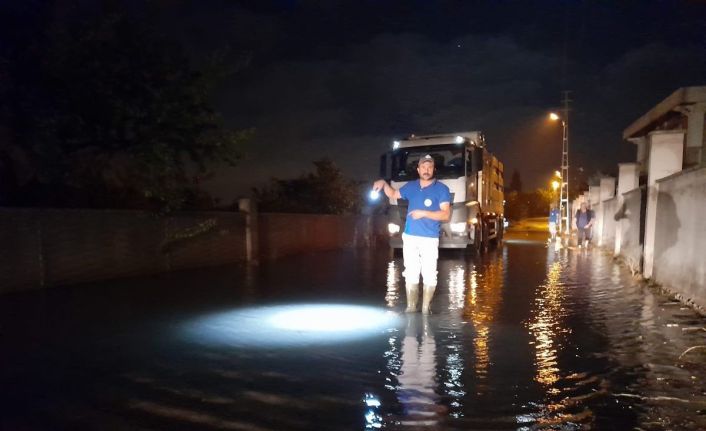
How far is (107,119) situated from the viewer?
11.5m

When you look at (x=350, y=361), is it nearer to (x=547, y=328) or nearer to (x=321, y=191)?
(x=547, y=328)

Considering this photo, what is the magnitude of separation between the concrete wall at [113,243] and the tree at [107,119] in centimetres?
85

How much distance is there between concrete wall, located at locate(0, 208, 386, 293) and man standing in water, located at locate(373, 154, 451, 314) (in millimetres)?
6645

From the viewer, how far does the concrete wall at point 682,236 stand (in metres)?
7.45

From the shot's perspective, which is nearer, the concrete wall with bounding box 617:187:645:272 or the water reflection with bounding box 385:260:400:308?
the water reflection with bounding box 385:260:400:308

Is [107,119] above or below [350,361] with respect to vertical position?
above

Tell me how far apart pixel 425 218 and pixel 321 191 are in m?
19.9

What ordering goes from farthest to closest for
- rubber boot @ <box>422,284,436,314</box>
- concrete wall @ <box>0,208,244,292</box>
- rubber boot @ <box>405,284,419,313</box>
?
concrete wall @ <box>0,208,244,292</box>
rubber boot @ <box>405,284,419,313</box>
rubber boot @ <box>422,284,436,314</box>

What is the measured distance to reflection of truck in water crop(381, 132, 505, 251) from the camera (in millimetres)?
15664

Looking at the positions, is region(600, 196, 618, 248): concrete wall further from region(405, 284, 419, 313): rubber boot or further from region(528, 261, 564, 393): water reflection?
region(405, 284, 419, 313): rubber boot

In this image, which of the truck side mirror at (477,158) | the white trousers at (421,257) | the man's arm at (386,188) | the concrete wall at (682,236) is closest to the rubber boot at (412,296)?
the white trousers at (421,257)

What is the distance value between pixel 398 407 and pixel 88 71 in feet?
32.9

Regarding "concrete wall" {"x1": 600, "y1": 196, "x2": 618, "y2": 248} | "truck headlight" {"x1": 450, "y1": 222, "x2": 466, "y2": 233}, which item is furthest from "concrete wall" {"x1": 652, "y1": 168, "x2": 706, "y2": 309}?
"concrete wall" {"x1": 600, "y1": 196, "x2": 618, "y2": 248}

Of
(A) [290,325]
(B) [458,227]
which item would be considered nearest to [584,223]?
(B) [458,227]
